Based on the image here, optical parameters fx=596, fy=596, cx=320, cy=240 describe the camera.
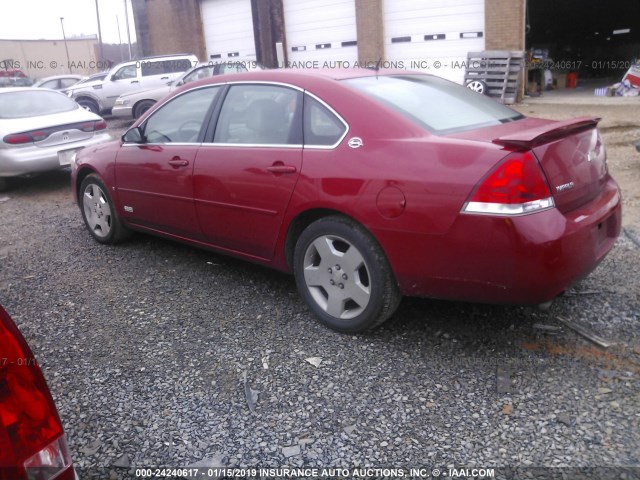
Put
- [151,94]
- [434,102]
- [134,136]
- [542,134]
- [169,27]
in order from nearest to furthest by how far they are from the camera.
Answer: [542,134], [434,102], [134,136], [151,94], [169,27]

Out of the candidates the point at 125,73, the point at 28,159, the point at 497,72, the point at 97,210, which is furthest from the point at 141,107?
the point at 97,210

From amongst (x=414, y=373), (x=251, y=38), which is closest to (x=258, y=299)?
(x=414, y=373)

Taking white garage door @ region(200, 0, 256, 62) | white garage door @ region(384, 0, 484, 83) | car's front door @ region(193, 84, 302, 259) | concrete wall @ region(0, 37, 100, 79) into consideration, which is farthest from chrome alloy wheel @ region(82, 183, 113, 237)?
concrete wall @ region(0, 37, 100, 79)

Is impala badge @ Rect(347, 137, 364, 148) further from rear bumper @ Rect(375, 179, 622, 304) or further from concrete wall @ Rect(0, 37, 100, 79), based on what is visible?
concrete wall @ Rect(0, 37, 100, 79)

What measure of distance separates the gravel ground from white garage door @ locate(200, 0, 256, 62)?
55.2 ft

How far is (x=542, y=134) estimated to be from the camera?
294 cm

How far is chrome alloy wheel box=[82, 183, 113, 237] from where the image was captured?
17.5ft

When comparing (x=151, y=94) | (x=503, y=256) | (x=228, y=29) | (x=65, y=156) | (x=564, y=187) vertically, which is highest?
(x=228, y=29)

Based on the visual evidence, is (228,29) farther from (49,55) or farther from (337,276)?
(49,55)

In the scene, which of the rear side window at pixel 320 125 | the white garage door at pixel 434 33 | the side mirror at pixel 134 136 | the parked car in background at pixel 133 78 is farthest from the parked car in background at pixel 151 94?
the rear side window at pixel 320 125

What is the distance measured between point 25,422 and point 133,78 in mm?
16904

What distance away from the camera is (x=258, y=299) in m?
4.14

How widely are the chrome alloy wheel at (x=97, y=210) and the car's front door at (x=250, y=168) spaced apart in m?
1.50

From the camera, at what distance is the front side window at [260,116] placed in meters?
3.76
